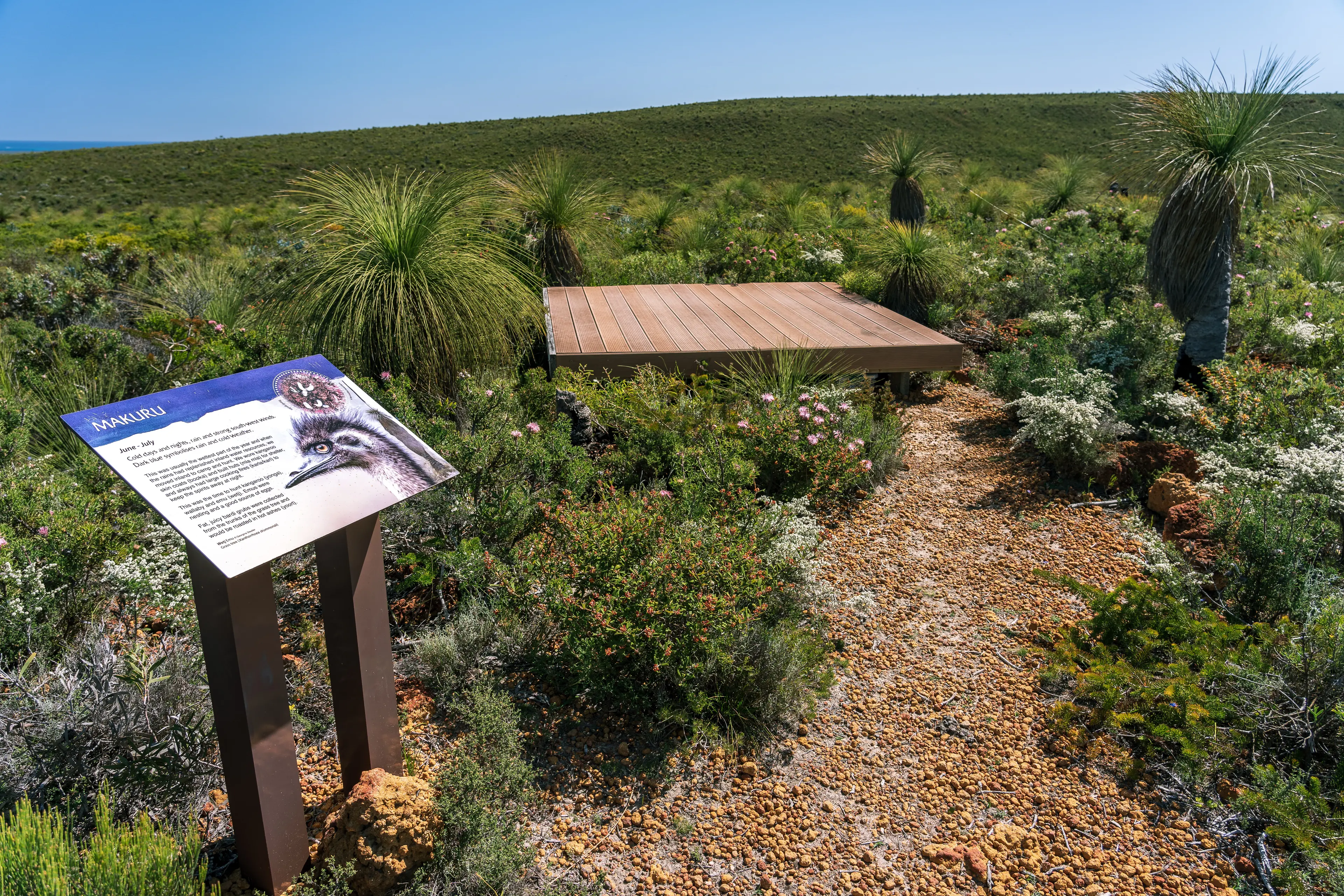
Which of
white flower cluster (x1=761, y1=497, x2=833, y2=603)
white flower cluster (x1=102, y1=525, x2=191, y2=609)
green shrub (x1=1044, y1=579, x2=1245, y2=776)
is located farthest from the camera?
white flower cluster (x1=761, y1=497, x2=833, y2=603)

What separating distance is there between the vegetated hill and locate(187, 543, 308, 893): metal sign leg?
2756cm

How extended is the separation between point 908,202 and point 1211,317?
17.2 feet

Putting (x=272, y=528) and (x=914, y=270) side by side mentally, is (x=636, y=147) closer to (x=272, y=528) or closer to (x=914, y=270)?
(x=914, y=270)

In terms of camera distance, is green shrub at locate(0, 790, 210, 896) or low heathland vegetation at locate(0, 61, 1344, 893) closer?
green shrub at locate(0, 790, 210, 896)

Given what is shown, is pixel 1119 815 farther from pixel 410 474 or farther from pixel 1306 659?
pixel 410 474

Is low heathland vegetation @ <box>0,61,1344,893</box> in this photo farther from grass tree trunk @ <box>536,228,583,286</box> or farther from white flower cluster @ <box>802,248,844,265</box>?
white flower cluster @ <box>802,248,844,265</box>

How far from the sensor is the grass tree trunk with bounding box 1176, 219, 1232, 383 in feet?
16.6

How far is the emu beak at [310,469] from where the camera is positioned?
6.14ft

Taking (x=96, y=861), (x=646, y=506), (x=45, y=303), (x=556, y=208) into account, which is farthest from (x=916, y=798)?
(x=45, y=303)

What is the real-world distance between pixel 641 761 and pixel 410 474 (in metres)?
1.32

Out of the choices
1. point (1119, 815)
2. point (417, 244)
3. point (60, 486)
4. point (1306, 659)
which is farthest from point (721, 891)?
point (417, 244)

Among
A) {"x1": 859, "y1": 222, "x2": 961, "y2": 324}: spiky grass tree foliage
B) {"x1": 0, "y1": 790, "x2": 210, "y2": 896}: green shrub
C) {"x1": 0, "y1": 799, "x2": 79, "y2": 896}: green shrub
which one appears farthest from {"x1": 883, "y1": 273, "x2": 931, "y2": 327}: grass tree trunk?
{"x1": 0, "y1": 799, "x2": 79, "y2": 896}: green shrub

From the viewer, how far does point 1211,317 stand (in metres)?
5.17

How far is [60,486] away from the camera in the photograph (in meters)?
3.47
